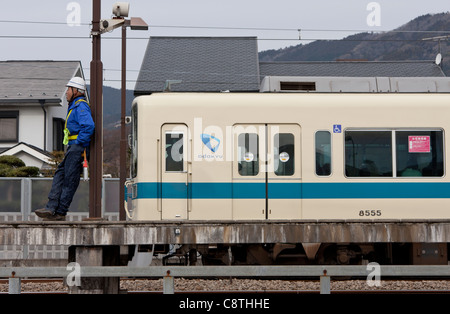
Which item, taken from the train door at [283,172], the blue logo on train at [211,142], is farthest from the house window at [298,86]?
the blue logo on train at [211,142]

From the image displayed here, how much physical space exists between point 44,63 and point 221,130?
31619 millimetres

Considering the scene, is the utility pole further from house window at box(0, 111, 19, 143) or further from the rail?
house window at box(0, 111, 19, 143)

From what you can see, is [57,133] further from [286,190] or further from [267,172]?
[286,190]

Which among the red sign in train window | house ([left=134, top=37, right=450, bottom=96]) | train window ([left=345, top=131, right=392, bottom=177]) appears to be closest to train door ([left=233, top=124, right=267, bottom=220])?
train window ([left=345, top=131, right=392, bottom=177])

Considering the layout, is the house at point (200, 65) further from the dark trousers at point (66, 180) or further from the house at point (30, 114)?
the dark trousers at point (66, 180)

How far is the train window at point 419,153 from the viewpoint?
36.5 ft

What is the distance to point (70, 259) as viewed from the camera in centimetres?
890

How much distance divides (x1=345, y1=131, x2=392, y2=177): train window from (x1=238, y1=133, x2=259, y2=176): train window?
1474 mm

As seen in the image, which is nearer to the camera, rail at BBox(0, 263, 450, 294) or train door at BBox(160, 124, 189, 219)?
rail at BBox(0, 263, 450, 294)

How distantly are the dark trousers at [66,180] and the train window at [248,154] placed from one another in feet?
9.35

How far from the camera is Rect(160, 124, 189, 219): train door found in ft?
35.9

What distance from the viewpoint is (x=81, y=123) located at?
29.6 ft

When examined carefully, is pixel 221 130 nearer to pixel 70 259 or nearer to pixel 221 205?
pixel 221 205

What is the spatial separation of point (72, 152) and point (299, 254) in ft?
12.9
